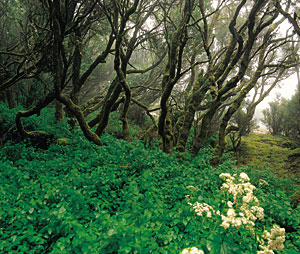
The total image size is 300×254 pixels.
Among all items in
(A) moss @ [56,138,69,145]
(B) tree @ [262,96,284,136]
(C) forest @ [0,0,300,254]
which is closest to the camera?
(C) forest @ [0,0,300,254]

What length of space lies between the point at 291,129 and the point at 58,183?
20.2 meters

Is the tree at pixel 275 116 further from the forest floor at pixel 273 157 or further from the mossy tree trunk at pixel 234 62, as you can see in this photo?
the mossy tree trunk at pixel 234 62

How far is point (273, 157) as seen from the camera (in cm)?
1230

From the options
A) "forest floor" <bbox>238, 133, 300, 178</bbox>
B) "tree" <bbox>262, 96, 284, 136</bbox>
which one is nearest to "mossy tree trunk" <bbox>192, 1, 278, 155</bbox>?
"forest floor" <bbox>238, 133, 300, 178</bbox>

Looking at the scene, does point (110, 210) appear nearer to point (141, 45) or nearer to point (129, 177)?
point (129, 177)

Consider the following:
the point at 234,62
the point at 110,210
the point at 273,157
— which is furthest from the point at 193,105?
the point at 273,157

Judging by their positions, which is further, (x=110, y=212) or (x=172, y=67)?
(x=172, y=67)

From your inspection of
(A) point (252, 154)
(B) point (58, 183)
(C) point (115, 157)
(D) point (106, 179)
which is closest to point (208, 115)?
(C) point (115, 157)

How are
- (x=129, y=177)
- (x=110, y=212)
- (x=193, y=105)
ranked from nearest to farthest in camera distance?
(x=110, y=212), (x=129, y=177), (x=193, y=105)

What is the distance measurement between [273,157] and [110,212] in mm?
12277

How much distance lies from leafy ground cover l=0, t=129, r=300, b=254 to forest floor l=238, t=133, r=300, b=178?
553 centimetres

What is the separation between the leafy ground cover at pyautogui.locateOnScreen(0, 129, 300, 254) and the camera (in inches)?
81.7

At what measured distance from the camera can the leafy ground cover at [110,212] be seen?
2.07 meters

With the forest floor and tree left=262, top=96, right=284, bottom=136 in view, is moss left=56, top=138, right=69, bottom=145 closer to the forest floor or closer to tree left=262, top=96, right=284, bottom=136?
the forest floor
